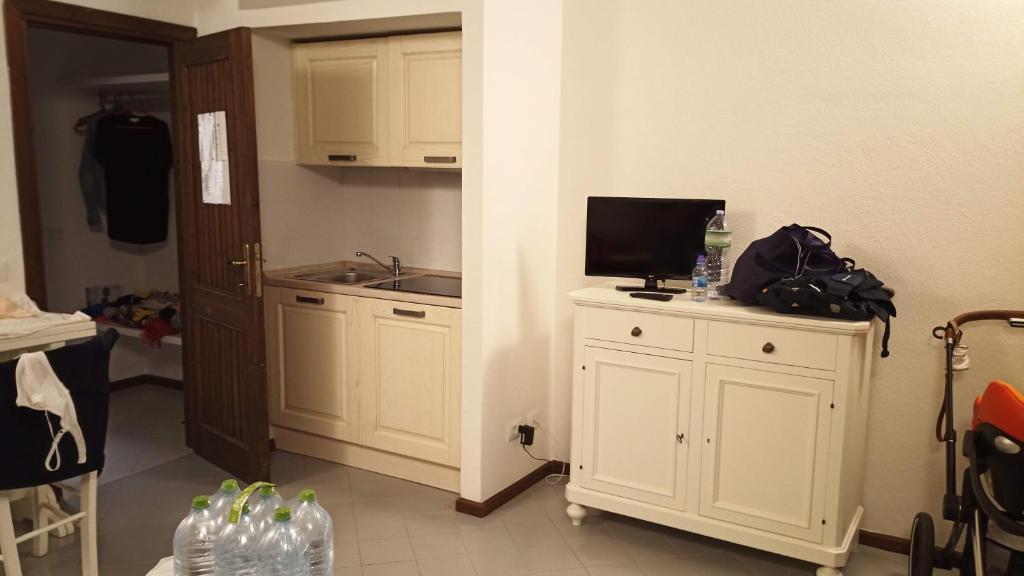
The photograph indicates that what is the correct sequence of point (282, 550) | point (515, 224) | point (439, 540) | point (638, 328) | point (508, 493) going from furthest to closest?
point (508, 493) < point (515, 224) < point (439, 540) < point (638, 328) < point (282, 550)

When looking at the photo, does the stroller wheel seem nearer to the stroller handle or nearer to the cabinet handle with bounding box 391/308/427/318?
the stroller handle

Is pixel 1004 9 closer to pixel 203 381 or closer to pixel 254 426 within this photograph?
pixel 254 426

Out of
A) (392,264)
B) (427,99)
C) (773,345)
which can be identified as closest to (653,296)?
(773,345)

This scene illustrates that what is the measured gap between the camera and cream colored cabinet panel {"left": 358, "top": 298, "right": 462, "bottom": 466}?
3.57 meters

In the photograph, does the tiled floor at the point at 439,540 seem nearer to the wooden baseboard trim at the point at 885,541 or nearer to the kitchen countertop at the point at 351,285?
the wooden baseboard trim at the point at 885,541

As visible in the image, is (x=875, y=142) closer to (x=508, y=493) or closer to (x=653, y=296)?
(x=653, y=296)

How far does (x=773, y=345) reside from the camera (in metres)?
2.81

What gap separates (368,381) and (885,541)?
2.34m

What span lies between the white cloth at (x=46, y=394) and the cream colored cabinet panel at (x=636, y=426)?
1846mm

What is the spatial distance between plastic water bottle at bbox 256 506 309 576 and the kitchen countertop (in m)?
1.89

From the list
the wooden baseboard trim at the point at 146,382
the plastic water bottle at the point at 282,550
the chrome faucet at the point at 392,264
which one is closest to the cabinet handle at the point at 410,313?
the chrome faucet at the point at 392,264

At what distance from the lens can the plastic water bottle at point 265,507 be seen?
1688mm

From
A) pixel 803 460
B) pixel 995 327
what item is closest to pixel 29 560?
pixel 803 460

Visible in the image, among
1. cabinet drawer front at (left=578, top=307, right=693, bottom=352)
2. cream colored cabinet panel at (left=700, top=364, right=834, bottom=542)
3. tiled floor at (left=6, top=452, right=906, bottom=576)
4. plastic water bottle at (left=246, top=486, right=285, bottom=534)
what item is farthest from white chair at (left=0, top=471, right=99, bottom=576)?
cream colored cabinet panel at (left=700, top=364, right=834, bottom=542)
